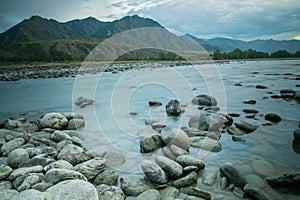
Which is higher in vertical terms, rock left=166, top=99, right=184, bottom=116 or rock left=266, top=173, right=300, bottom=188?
rock left=166, top=99, right=184, bottom=116

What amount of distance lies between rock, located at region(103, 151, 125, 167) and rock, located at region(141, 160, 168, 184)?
0.97 m

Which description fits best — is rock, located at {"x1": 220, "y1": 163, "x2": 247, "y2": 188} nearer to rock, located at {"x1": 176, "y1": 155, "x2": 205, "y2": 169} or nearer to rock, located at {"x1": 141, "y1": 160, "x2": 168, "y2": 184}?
rock, located at {"x1": 176, "y1": 155, "x2": 205, "y2": 169}

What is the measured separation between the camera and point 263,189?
3.94 meters

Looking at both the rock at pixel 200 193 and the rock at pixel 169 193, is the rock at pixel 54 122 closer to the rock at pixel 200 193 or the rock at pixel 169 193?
the rock at pixel 169 193

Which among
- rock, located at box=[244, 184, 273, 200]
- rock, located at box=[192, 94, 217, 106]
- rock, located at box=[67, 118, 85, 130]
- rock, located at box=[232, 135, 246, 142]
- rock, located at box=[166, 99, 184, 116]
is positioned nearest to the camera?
rock, located at box=[244, 184, 273, 200]

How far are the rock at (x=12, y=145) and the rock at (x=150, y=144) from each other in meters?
3.39

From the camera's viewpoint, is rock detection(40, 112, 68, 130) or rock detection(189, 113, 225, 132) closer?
rock detection(189, 113, 225, 132)

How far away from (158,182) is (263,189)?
1.95m

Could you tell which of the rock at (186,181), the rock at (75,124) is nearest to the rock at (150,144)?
the rock at (186,181)

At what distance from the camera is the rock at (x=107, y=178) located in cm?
432

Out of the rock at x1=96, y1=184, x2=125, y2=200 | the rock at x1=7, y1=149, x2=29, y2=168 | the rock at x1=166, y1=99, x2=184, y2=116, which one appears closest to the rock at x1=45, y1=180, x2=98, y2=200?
the rock at x1=96, y1=184, x2=125, y2=200

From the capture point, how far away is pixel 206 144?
5836 millimetres

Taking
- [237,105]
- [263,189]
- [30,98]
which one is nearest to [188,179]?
[263,189]

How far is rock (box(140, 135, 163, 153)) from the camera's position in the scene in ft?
18.7
